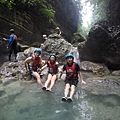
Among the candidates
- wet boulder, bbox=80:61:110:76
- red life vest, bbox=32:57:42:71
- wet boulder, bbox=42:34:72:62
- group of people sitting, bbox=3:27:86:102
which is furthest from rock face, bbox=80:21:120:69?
red life vest, bbox=32:57:42:71

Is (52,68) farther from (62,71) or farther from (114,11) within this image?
(114,11)

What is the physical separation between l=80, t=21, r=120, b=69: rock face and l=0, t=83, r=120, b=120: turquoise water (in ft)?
14.0

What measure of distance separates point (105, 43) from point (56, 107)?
20.4ft

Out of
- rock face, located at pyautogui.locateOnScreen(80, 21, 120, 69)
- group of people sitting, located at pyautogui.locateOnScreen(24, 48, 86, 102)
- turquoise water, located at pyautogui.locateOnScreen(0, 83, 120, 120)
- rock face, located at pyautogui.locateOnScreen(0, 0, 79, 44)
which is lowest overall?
turquoise water, located at pyautogui.locateOnScreen(0, 83, 120, 120)

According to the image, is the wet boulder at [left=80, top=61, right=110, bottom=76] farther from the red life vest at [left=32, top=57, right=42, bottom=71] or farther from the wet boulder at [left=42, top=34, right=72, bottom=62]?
the red life vest at [left=32, top=57, right=42, bottom=71]

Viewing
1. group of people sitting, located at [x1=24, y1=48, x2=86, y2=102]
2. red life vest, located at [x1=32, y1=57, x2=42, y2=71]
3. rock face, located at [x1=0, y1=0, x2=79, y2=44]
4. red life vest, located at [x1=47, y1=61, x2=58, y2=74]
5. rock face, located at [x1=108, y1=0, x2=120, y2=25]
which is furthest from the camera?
rock face, located at [x1=108, y1=0, x2=120, y2=25]

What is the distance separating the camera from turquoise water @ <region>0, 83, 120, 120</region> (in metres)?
4.40

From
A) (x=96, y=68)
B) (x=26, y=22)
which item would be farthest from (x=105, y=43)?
(x=26, y=22)

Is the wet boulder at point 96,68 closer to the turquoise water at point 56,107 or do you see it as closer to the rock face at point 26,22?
the turquoise water at point 56,107

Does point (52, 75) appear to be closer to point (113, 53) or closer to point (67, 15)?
point (113, 53)

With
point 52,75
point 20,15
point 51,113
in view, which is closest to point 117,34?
point 52,75

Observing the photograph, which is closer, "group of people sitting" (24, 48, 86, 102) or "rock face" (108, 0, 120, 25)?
"group of people sitting" (24, 48, 86, 102)

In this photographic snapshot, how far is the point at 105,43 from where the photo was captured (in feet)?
32.6

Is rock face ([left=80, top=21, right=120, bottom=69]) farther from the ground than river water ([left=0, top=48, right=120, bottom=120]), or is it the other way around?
rock face ([left=80, top=21, right=120, bottom=69])
